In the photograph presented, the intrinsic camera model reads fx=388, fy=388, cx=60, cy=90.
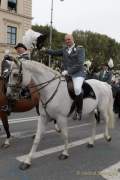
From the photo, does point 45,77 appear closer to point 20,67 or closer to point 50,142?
point 20,67

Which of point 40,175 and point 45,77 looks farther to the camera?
point 45,77

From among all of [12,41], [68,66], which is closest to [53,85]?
[68,66]

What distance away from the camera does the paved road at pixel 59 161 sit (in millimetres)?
6676

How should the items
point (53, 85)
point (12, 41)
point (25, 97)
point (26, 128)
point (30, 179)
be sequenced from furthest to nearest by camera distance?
point (12, 41) → point (26, 128) → point (25, 97) → point (53, 85) → point (30, 179)

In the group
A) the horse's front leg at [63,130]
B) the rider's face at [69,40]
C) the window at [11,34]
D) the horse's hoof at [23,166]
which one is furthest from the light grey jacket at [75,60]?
the window at [11,34]

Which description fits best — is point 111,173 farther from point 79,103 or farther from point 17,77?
point 17,77

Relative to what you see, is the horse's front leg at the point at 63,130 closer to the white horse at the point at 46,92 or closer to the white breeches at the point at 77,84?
the white horse at the point at 46,92

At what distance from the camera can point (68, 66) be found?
8227mm

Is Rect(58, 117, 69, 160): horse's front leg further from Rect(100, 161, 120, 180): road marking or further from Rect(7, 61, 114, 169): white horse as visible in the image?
Rect(100, 161, 120, 180): road marking

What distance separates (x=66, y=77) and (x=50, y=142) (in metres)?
2.04

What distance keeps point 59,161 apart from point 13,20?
3788cm

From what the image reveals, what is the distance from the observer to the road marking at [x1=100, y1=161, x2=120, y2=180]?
6.65 m

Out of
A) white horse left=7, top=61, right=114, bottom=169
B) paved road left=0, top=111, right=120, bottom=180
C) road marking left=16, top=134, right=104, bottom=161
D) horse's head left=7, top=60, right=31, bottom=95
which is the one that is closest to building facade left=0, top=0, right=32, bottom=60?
paved road left=0, top=111, right=120, bottom=180

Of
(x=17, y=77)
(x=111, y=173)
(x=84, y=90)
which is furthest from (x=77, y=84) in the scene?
(x=111, y=173)
